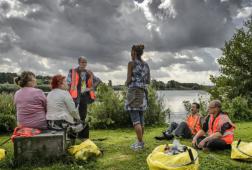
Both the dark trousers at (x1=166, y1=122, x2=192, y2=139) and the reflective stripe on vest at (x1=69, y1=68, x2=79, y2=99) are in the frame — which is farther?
the dark trousers at (x1=166, y1=122, x2=192, y2=139)

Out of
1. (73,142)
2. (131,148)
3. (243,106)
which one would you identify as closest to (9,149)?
(73,142)

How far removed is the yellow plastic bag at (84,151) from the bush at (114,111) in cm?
505

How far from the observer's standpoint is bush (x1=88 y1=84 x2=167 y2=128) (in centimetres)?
1202

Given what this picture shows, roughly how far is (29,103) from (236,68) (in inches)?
847

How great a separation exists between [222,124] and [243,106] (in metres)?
8.72

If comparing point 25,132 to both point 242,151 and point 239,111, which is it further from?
point 239,111

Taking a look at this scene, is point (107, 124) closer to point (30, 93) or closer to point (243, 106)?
point (30, 93)

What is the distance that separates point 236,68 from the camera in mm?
25484

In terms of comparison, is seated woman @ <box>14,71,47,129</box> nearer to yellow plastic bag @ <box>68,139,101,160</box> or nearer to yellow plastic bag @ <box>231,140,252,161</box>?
yellow plastic bag @ <box>68,139,101,160</box>

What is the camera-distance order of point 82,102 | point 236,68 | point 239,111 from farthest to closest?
point 236,68 < point 239,111 < point 82,102

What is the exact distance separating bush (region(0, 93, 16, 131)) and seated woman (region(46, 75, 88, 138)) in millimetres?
4628

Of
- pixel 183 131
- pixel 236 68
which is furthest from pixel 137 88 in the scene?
pixel 236 68

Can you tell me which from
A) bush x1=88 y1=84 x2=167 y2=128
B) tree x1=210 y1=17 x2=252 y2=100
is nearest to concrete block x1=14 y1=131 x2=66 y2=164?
bush x1=88 y1=84 x2=167 y2=128

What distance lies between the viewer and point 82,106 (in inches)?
350
